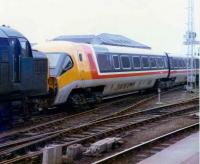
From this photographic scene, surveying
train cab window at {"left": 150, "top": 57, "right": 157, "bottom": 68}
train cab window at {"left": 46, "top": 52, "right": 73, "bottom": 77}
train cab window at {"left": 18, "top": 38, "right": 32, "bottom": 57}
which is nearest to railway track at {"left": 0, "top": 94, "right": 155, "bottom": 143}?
train cab window at {"left": 46, "top": 52, "right": 73, "bottom": 77}

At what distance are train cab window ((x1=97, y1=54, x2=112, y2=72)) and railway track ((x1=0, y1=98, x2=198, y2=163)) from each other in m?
Result: 2.83

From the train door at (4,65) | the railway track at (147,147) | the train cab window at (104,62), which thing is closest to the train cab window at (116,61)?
the train cab window at (104,62)

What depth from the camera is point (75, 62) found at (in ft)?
64.5

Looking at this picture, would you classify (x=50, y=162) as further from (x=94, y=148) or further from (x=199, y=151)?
(x=199, y=151)

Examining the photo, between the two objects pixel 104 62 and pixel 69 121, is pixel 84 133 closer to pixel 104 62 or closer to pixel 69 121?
pixel 69 121

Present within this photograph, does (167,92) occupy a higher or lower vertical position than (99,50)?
lower

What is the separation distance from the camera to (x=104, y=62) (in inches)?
873

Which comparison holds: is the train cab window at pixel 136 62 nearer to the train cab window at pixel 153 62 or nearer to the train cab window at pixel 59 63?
the train cab window at pixel 153 62

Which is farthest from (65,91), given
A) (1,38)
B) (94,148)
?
(94,148)

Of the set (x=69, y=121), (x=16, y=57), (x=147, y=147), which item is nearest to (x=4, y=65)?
(x=16, y=57)

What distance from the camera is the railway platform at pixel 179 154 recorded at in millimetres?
10141

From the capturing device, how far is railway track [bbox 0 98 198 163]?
11398 millimetres

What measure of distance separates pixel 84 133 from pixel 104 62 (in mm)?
7730

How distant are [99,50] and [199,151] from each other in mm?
11915
